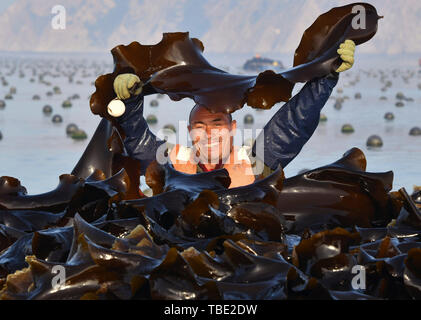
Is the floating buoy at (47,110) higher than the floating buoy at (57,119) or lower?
higher

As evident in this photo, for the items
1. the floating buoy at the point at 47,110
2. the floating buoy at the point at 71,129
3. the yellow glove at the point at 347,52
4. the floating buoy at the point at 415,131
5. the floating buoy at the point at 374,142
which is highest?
the floating buoy at the point at 47,110

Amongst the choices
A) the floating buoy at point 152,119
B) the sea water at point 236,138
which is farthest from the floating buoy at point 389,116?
the floating buoy at point 152,119

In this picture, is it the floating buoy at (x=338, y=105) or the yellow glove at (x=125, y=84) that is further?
the floating buoy at (x=338, y=105)

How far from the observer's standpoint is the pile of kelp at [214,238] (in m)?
1.14

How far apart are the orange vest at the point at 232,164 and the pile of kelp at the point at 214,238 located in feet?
2.33

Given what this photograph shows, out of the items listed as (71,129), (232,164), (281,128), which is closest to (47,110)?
(71,129)

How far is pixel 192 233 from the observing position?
4.59 feet

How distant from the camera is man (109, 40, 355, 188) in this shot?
2397mm

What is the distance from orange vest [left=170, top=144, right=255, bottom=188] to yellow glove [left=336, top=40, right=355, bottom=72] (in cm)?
50

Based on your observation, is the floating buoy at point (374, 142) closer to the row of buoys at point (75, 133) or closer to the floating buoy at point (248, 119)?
the floating buoy at point (248, 119)

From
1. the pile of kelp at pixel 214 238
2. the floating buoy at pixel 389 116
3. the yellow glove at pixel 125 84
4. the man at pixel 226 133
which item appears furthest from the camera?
the floating buoy at pixel 389 116

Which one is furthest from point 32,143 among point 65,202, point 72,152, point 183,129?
point 65,202
